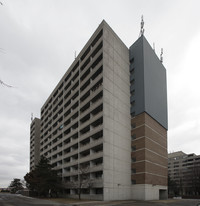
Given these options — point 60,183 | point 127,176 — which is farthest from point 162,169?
point 60,183

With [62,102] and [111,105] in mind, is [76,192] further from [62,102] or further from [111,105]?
[62,102]

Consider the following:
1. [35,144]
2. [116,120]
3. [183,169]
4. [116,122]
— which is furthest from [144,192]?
[183,169]

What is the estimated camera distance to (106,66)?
52625 mm

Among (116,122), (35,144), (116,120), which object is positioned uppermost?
(116,120)

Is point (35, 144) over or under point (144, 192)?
over

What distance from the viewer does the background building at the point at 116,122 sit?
48469mm

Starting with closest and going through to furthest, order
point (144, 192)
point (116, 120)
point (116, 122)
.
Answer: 1. point (144, 192)
2. point (116, 122)
3. point (116, 120)

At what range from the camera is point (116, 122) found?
2014 inches

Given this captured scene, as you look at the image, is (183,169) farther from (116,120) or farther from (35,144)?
(116,120)

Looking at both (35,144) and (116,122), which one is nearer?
(116,122)

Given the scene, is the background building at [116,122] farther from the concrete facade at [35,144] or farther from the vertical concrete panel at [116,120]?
the concrete facade at [35,144]

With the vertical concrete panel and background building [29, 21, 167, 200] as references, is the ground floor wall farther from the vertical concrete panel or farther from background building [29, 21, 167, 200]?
the vertical concrete panel

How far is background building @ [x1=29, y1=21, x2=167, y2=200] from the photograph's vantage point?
4847 centimetres

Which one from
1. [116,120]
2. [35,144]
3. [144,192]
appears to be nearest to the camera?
[144,192]
